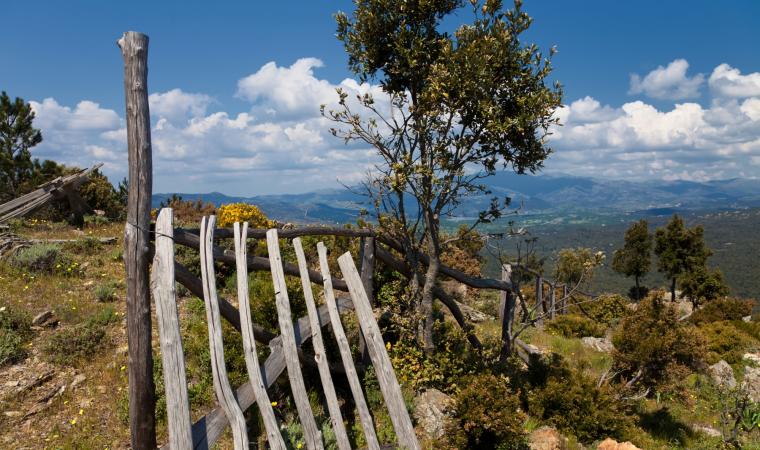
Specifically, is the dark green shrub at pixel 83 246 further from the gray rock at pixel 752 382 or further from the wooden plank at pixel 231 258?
the gray rock at pixel 752 382

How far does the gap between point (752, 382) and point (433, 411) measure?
999 cm

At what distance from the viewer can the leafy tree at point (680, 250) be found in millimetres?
31562

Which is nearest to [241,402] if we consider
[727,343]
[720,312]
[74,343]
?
[74,343]

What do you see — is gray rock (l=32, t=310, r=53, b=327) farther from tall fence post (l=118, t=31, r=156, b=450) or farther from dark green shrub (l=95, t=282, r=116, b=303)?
tall fence post (l=118, t=31, r=156, b=450)

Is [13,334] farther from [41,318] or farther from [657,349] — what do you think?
[657,349]

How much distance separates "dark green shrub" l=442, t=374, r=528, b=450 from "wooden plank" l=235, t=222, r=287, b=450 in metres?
2.29

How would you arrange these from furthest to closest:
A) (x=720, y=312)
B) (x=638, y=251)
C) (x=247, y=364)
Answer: (x=638, y=251) < (x=720, y=312) < (x=247, y=364)

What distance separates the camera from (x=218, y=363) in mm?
4086

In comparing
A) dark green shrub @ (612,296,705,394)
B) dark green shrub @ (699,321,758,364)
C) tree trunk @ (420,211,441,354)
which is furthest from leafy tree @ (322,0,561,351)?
dark green shrub @ (699,321,758,364)

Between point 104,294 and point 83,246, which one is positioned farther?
point 83,246

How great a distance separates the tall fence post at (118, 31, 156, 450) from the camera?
13.1 ft

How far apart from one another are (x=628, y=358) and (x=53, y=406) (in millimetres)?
8749

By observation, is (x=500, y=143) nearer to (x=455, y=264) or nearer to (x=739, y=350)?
(x=455, y=264)

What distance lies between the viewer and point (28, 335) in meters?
6.81
